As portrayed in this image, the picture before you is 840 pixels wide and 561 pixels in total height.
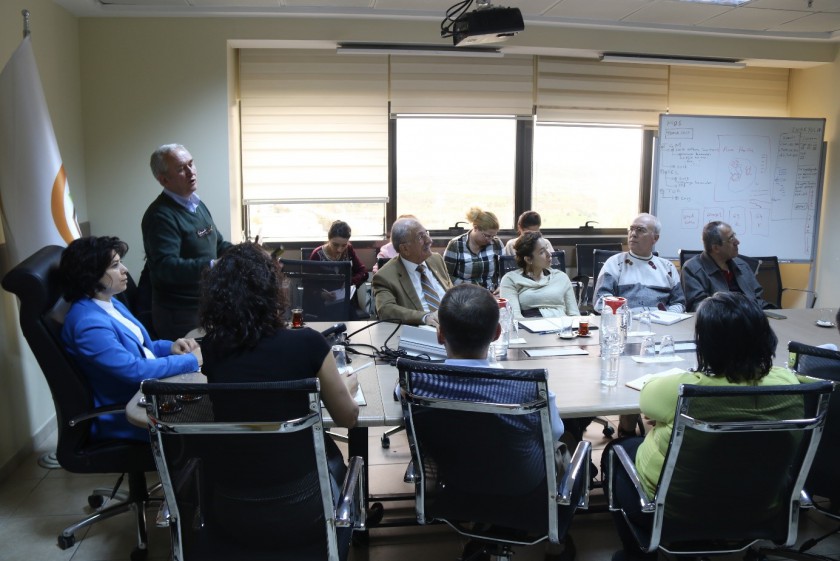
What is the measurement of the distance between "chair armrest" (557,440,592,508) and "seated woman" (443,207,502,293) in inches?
115

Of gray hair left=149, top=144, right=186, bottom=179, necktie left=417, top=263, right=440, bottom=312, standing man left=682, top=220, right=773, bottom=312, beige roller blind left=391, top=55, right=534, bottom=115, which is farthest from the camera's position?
beige roller blind left=391, top=55, right=534, bottom=115

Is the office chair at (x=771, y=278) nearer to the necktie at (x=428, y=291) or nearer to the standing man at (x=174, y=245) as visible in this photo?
the necktie at (x=428, y=291)

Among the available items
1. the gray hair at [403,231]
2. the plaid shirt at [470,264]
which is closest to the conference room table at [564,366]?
the gray hair at [403,231]

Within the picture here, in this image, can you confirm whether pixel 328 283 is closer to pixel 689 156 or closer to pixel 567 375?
pixel 567 375

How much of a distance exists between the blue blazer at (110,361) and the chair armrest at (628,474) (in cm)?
154

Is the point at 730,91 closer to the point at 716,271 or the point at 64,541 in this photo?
the point at 716,271

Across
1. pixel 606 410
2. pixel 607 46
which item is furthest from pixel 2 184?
pixel 607 46

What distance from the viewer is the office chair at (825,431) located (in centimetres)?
213

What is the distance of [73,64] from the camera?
193 inches

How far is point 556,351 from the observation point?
A: 3.01 meters

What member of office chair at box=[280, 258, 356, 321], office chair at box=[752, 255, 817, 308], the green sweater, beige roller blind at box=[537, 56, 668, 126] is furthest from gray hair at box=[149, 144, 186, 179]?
office chair at box=[752, 255, 817, 308]

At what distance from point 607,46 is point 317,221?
2871 mm

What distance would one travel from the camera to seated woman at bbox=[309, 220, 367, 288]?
507 cm

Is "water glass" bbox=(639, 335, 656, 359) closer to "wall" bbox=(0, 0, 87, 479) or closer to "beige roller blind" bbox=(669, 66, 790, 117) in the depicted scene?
"wall" bbox=(0, 0, 87, 479)
